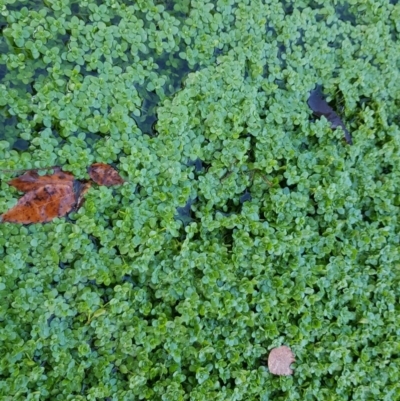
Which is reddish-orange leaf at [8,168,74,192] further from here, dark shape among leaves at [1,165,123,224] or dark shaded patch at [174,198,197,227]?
dark shaded patch at [174,198,197,227]

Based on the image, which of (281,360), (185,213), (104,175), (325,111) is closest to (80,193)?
(104,175)

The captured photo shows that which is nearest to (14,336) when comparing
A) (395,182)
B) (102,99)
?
(102,99)

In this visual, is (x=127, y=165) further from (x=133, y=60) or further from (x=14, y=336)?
(x=14, y=336)

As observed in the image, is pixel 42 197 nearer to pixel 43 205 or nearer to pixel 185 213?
pixel 43 205

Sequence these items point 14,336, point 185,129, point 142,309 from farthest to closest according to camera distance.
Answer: point 185,129 < point 142,309 < point 14,336

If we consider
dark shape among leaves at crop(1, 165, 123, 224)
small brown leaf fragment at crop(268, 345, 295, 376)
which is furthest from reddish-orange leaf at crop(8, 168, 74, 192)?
small brown leaf fragment at crop(268, 345, 295, 376)

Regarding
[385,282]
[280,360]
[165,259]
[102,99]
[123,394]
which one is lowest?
[123,394]

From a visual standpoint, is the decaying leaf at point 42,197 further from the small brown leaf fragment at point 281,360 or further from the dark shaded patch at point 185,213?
the small brown leaf fragment at point 281,360
